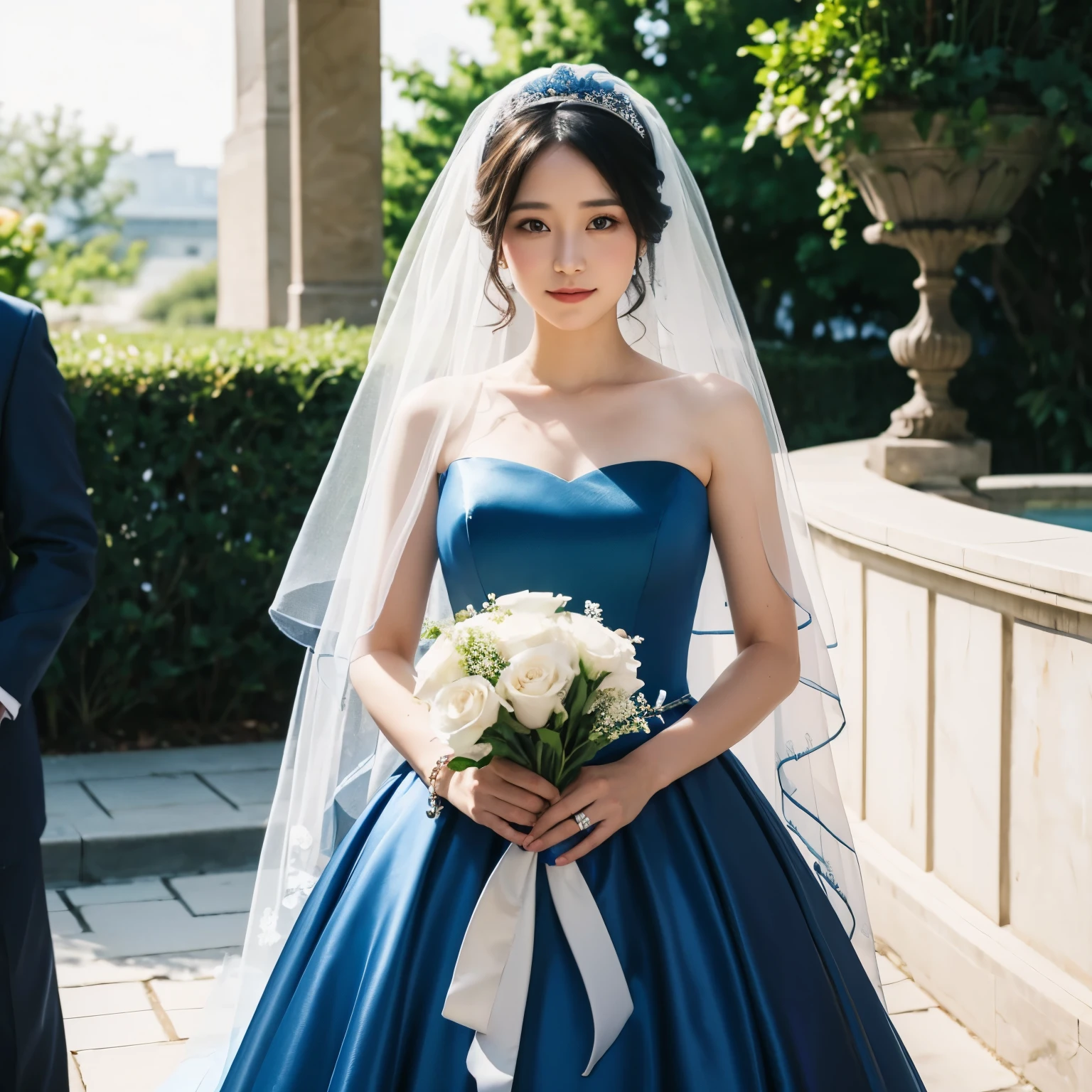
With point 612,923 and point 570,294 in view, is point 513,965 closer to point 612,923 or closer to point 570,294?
point 612,923

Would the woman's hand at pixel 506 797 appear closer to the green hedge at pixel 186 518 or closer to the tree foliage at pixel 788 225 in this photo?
the green hedge at pixel 186 518

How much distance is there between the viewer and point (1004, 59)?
5426 mm

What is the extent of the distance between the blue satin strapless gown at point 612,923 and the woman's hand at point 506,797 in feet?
0.45

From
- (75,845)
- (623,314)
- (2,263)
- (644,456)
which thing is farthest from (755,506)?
(2,263)

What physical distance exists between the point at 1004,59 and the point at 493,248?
3575 millimetres

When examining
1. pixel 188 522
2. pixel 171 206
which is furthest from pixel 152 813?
pixel 171 206

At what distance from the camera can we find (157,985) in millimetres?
4086

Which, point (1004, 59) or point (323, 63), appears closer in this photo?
point (1004, 59)

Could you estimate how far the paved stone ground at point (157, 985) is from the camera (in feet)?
11.6

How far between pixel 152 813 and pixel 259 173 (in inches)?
301

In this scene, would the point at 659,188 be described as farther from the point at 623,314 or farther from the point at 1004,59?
the point at 1004,59

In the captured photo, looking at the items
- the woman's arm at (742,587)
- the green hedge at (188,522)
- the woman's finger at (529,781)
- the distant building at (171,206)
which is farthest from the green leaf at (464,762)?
the distant building at (171,206)

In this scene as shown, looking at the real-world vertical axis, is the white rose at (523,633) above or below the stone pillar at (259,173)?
below

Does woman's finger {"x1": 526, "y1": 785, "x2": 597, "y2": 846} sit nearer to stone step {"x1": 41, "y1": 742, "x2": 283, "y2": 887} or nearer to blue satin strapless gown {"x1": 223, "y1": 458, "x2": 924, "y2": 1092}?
blue satin strapless gown {"x1": 223, "y1": 458, "x2": 924, "y2": 1092}
